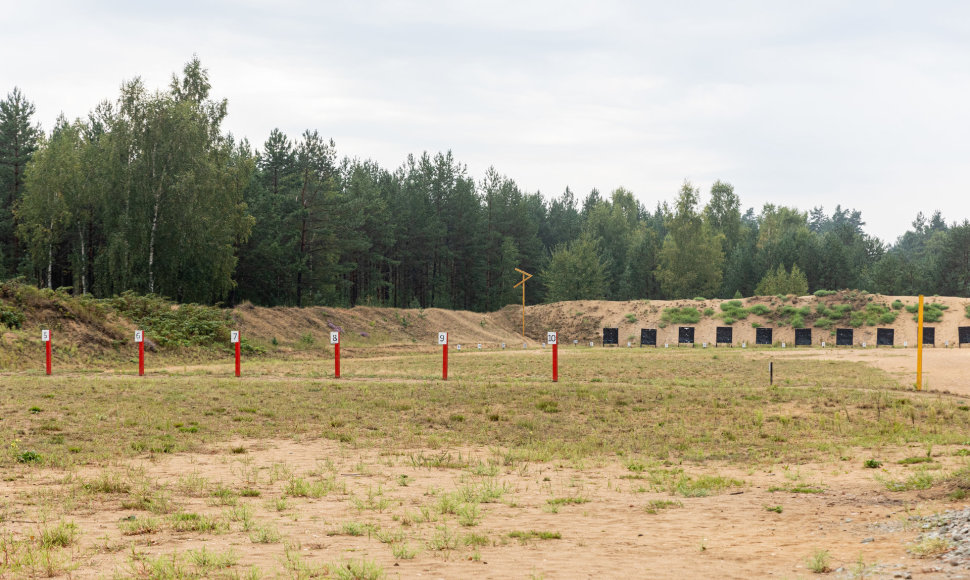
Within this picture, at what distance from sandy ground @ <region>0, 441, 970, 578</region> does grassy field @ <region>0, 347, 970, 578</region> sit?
161mm

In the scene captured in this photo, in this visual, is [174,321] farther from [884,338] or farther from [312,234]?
[884,338]

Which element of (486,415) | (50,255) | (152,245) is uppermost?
(152,245)

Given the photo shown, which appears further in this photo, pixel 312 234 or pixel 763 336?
pixel 312 234

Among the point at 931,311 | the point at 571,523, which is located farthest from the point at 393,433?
the point at 931,311

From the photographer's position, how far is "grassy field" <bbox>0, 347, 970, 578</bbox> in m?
8.38

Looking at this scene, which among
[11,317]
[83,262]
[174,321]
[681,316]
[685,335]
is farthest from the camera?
[681,316]

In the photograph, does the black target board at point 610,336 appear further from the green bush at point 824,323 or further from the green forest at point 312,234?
the green forest at point 312,234

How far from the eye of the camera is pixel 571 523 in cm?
883

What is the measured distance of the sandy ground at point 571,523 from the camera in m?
6.99

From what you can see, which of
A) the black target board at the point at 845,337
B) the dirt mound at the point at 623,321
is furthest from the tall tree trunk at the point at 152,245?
the black target board at the point at 845,337

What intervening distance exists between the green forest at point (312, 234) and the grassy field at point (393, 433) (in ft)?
81.4

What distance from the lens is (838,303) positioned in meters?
60.7

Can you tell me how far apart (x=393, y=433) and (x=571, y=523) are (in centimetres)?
747

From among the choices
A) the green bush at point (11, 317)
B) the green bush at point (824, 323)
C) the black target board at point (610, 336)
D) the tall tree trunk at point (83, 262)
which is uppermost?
the tall tree trunk at point (83, 262)
